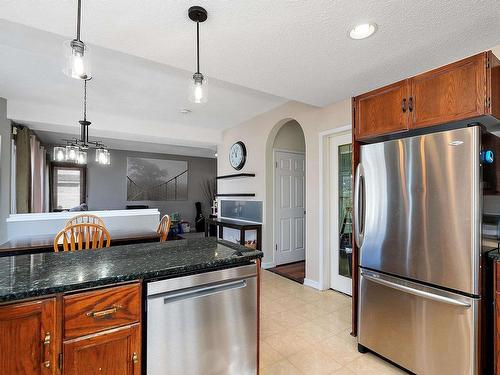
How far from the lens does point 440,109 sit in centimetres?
175

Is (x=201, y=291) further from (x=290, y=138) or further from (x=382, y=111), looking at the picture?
(x=290, y=138)

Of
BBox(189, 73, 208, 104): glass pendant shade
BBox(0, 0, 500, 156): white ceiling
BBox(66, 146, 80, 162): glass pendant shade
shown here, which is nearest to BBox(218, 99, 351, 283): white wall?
BBox(0, 0, 500, 156): white ceiling

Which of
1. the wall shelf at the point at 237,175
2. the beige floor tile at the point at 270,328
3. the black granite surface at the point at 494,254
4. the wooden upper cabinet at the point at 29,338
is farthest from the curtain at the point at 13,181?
the black granite surface at the point at 494,254

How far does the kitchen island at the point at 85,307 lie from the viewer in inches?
40.3

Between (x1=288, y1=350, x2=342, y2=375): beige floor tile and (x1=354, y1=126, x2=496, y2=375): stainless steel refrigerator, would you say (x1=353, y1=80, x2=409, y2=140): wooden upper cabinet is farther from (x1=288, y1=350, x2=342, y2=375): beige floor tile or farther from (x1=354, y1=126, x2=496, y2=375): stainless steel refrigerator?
(x1=288, y1=350, x2=342, y2=375): beige floor tile

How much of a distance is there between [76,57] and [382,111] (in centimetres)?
202

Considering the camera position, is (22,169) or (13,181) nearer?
(13,181)

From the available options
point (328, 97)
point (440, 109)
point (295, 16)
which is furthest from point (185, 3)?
point (328, 97)

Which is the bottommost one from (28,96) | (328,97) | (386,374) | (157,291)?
(386,374)

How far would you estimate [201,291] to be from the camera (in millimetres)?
1396

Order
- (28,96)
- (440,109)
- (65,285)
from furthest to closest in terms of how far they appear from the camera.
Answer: (28,96) → (440,109) → (65,285)

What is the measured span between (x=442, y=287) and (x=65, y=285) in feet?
6.70

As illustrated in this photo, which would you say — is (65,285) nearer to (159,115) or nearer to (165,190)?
(159,115)

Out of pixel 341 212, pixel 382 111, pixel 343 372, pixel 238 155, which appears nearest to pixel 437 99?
pixel 382 111
